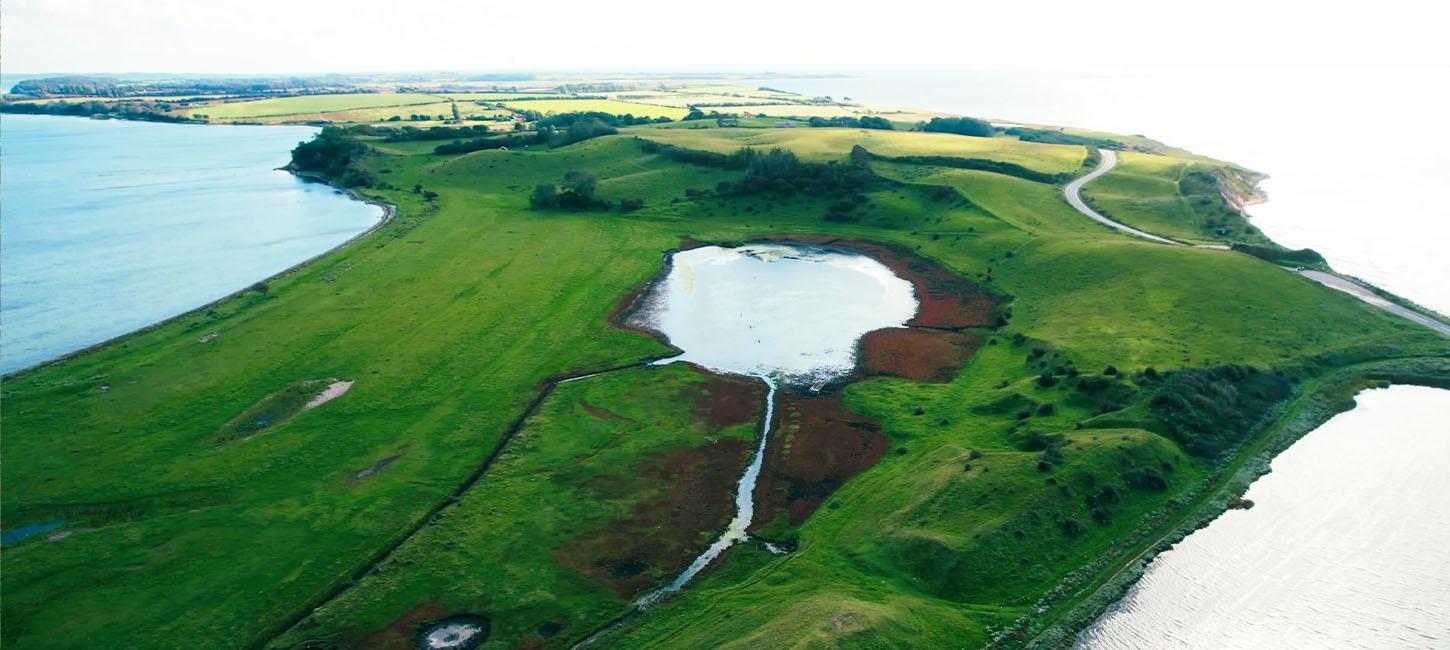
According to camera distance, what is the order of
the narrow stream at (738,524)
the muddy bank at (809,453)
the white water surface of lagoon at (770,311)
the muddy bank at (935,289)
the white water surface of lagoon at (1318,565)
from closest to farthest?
the white water surface of lagoon at (1318,565) → the narrow stream at (738,524) → the muddy bank at (809,453) → the white water surface of lagoon at (770,311) → the muddy bank at (935,289)

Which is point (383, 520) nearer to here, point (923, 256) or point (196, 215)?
point (923, 256)

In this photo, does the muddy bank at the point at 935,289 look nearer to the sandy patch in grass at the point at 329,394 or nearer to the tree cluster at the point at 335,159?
the sandy patch in grass at the point at 329,394

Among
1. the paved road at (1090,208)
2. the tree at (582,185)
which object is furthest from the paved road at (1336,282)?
the tree at (582,185)

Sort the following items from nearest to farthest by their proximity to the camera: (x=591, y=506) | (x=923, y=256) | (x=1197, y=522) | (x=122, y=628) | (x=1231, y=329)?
(x=122, y=628) → (x=1197, y=522) → (x=591, y=506) → (x=1231, y=329) → (x=923, y=256)

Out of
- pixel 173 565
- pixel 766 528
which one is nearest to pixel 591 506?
pixel 766 528

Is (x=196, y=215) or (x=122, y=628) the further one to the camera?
(x=196, y=215)

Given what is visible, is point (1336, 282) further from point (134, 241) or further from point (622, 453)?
point (134, 241)

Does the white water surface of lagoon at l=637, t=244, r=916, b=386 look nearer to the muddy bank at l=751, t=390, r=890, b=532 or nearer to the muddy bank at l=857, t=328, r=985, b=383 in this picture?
the muddy bank at l=857, t=328, r=985, b=383

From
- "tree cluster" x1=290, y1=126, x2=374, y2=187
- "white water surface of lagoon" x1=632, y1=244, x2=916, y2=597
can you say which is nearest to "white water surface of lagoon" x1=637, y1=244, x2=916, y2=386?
"white water surface of lagoon" x1=632, y1=244, x2=916, y2=597
